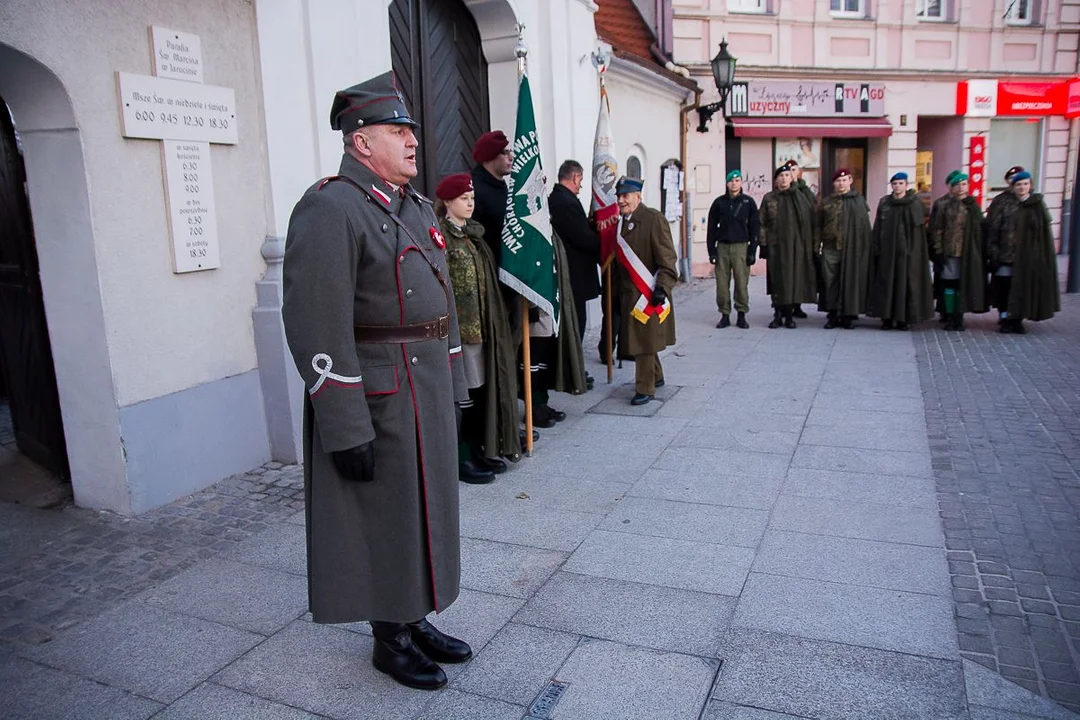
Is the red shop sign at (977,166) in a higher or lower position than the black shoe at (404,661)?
higher

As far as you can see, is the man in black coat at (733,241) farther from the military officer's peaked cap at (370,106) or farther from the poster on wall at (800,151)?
the military officer's peaked cap at (370,106)

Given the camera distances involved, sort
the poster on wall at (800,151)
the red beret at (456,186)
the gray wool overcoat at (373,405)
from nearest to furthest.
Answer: the gray wool overcoat at (373,405) < the red beret at (456,186) < the poster on wall at (800,151)

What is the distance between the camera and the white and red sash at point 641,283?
271 inches

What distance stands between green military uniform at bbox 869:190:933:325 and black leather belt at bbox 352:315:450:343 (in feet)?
28.3

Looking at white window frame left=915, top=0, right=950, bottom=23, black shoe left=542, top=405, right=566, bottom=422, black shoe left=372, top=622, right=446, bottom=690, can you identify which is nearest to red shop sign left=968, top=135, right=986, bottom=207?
white window frame left=915, top=0, right=950, bottom=23

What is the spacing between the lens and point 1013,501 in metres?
4.84

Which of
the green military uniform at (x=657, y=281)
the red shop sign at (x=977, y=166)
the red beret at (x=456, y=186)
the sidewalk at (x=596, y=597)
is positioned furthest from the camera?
the red shop sign at (x=977, y=166)

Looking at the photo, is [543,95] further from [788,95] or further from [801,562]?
[788,95]

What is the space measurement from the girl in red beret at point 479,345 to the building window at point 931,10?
54.6ft

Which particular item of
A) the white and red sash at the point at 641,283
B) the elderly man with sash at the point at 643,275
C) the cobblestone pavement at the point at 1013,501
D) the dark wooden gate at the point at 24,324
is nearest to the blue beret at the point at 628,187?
the elderly man with sash at the point at 643,275

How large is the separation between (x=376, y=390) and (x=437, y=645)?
104cm

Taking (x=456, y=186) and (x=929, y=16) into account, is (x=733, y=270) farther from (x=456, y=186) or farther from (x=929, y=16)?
(x=929, y=16)

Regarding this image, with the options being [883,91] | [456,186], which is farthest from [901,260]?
[883,91]

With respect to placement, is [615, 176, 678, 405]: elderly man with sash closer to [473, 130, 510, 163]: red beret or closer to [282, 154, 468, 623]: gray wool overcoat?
[473, 130, 510, 163]: red beret
